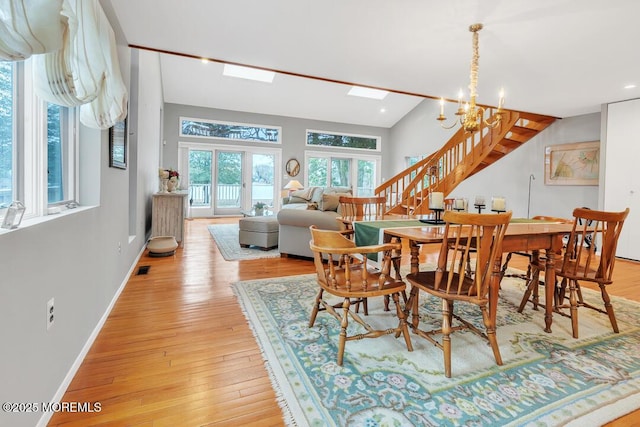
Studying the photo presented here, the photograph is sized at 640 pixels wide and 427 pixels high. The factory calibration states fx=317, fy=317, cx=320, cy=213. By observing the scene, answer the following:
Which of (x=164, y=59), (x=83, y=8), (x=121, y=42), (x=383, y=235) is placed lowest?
(x=383, y=235)

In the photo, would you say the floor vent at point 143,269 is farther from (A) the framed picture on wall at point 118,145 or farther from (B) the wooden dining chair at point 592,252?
(B) the wooden dining chair at point 592,252

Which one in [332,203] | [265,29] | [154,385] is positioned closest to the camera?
[154,385]

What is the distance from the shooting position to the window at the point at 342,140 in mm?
9688

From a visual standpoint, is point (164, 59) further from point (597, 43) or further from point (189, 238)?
point (597, 43)

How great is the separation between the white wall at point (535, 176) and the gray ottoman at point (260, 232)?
5.04 meters

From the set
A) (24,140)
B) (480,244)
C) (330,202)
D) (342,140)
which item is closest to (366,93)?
(342,140)

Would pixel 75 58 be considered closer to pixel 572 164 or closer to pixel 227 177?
pixel 572 164

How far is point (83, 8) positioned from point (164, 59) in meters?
6.00

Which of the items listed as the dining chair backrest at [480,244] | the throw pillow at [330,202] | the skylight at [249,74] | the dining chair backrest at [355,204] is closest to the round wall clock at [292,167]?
the skylight at [249,74]

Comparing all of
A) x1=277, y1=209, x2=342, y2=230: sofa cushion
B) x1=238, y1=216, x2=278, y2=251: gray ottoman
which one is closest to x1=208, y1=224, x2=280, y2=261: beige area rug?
x1=238, y1=216, x2=278, y2=251: gray ottoman

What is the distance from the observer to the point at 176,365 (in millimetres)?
1797

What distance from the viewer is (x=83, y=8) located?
4.50 ft

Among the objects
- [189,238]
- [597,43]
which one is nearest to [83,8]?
[597,43]

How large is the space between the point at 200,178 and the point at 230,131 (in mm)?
1529
